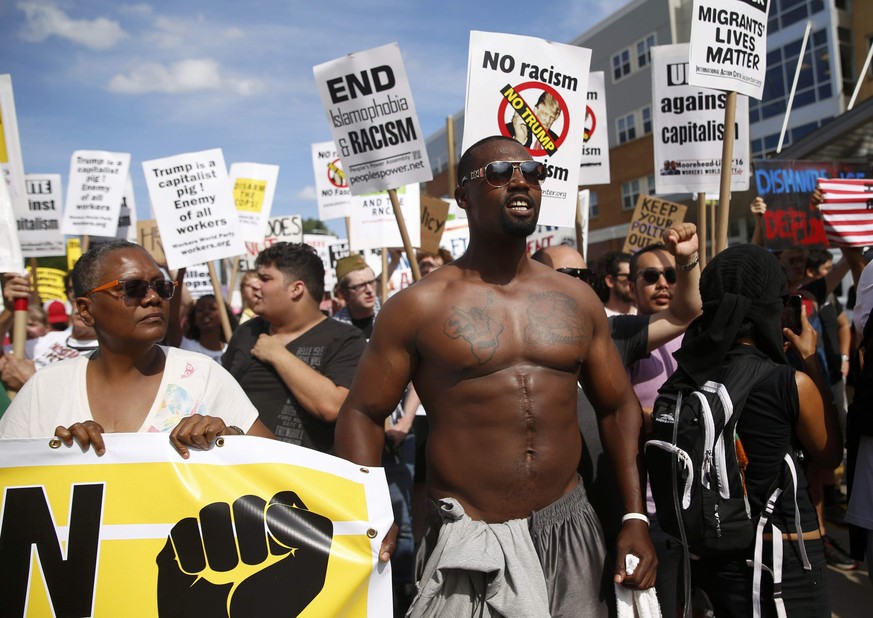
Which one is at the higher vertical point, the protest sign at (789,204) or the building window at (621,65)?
the building window at (621,65)

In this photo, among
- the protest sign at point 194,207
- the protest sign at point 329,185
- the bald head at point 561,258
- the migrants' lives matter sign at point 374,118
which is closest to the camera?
the bald head at point 561,258

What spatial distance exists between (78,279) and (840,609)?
4423 millimetres

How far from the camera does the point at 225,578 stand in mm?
2273

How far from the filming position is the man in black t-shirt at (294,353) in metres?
3.32

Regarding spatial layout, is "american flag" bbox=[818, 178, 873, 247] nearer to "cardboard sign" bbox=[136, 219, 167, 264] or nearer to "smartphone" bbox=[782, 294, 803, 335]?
"smartphone" bbox=[782, 294, 803, 335]

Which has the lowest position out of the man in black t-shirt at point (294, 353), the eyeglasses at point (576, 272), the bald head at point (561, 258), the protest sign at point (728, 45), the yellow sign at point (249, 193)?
the man in black t-shirt at point (294, 353)

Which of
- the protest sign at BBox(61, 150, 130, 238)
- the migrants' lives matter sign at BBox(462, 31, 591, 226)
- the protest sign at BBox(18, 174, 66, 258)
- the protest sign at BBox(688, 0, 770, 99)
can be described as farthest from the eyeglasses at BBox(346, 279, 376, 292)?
the protest sign at BBox(61, 150, 130, 238)

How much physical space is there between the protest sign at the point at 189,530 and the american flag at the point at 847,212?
3.23 m

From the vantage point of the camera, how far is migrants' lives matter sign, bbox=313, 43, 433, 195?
486cm

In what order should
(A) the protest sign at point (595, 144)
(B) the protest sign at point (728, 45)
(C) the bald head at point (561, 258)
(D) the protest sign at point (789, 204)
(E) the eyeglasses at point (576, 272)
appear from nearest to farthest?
(E) the eyeglasses at point (576, 272), (C) the bald head at point (561, 258), (B) the protest sign at point (728, 45), (D) the protest sign at point (789, 204), (A) the protest sign at point (595, 144)

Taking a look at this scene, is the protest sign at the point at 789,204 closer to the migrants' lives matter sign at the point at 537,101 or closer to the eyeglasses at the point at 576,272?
the migrants' lives matter sign at the point at 537,101

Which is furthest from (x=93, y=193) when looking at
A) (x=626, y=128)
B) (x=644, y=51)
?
(x=626, y=128)

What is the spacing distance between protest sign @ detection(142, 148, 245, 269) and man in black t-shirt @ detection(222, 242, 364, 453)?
2210mm

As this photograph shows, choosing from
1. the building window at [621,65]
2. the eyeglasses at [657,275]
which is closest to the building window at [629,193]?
the building window at [621,65]
